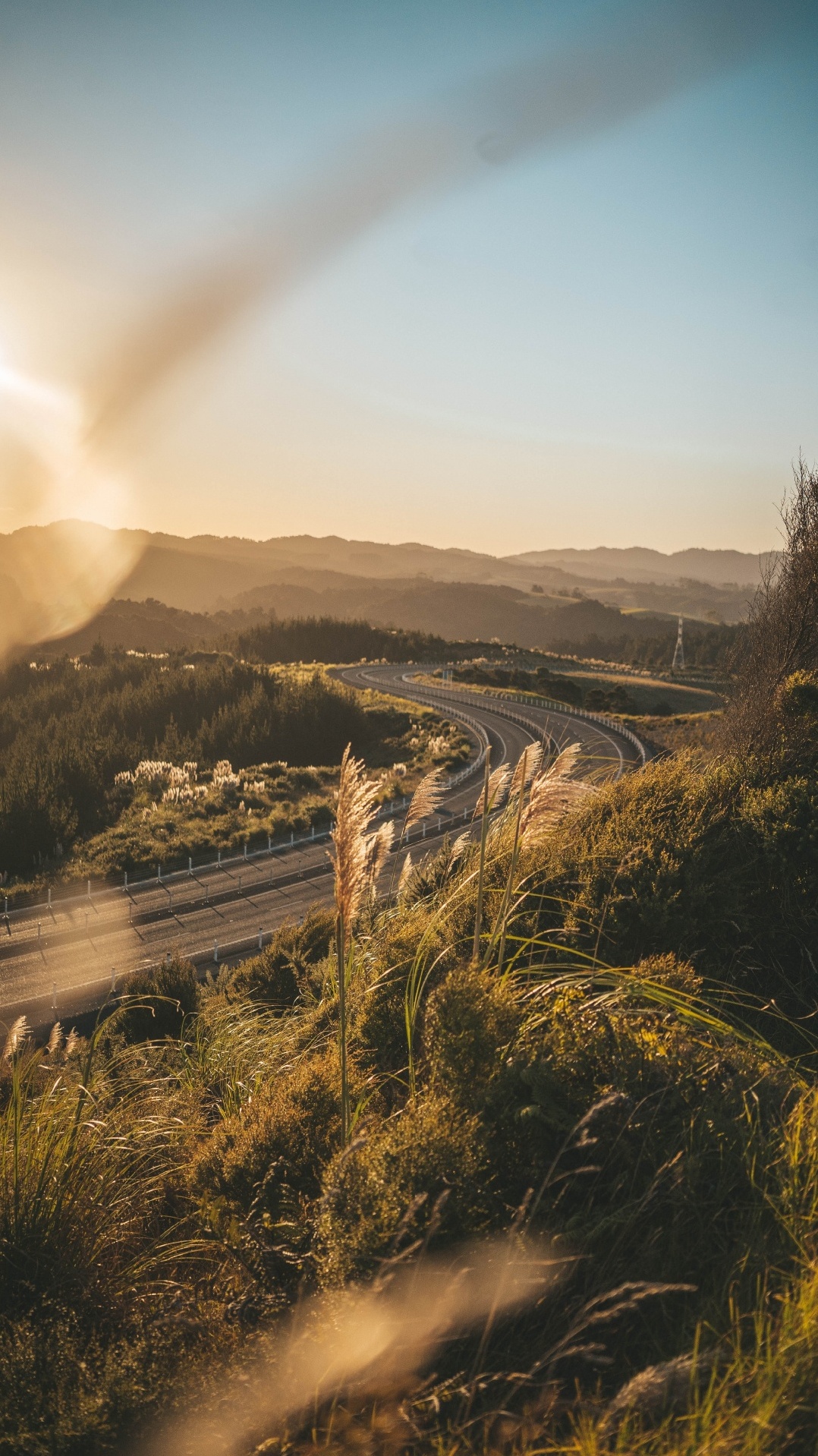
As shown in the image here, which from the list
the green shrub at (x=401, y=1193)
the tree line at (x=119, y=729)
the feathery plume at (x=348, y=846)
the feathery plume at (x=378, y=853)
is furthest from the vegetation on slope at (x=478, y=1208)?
the tree line at (x=119, y=729)

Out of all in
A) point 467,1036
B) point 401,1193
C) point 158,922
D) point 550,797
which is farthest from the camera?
point 158,922

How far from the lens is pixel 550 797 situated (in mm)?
4180

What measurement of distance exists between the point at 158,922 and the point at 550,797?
2346cm

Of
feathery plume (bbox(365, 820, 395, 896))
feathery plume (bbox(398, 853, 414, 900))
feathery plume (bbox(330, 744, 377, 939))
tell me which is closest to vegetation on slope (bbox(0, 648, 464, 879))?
feathery plume (bbox(398, 853, 414, 900))

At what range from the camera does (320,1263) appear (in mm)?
2434

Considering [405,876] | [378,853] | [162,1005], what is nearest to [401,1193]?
[378,853]

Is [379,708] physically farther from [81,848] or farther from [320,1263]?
[320,1263]

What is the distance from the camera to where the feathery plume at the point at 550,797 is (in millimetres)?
4160

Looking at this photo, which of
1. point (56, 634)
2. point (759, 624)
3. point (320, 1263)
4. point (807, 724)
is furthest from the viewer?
point (56, 634)

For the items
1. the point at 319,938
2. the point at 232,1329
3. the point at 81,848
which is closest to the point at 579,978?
the point at 232,1329

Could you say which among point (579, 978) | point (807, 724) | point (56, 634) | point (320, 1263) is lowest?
point (320, 1263)

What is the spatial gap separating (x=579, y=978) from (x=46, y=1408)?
8.38ft

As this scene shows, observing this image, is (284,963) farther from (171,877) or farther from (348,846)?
(171,877)

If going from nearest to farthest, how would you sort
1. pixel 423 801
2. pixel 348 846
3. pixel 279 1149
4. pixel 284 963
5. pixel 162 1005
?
pixel 348 846
pixel 279 1149
pixel 423 801
pixel 284 963
pixel 162 1005
